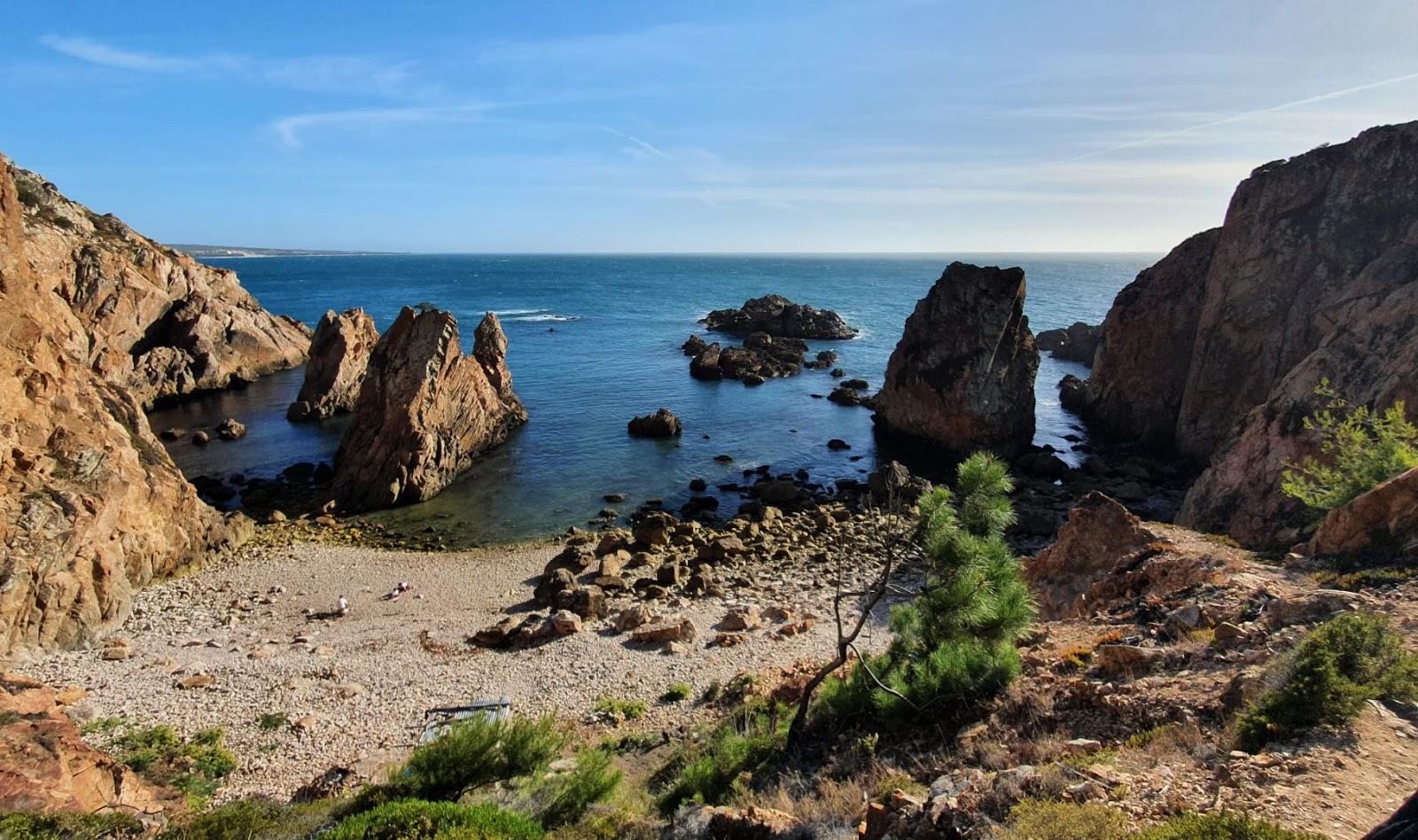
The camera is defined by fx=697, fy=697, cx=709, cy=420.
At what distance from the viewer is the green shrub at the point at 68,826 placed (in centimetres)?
950

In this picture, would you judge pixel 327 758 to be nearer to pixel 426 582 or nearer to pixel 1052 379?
pixel 426 582

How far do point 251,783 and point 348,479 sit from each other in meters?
24.3

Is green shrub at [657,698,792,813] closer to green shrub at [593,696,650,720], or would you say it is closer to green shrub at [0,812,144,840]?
green shrub at [593,696,650,720]

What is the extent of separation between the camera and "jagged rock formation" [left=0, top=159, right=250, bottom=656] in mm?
20812

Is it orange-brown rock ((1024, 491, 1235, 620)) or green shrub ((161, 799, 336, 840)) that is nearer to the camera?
green shrub ((161, 799, 336, 840))

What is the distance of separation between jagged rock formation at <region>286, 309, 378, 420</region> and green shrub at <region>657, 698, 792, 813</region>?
1884 inches

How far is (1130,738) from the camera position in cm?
975

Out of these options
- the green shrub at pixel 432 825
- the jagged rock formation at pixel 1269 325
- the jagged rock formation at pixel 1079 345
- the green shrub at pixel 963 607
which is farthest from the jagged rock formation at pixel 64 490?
the jagged rock formation at pixel 1079 345

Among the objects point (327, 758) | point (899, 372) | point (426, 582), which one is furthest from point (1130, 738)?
point (899, 372)

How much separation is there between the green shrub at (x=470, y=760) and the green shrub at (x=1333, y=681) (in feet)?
38.2

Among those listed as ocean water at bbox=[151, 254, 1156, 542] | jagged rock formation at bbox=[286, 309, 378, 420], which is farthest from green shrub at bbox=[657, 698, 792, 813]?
jagged rock formation at bbox=[286, 309, 378, 420]

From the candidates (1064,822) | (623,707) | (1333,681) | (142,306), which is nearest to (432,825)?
(1064,822)

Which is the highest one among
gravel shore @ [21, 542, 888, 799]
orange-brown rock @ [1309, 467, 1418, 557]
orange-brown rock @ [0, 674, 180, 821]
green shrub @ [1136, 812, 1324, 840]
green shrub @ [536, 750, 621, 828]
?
orange-brown rock @ [1309, 467, 1418, 557]

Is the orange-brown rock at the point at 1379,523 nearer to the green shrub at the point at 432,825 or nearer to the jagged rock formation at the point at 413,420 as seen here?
the green shrub at the point at 432,825
